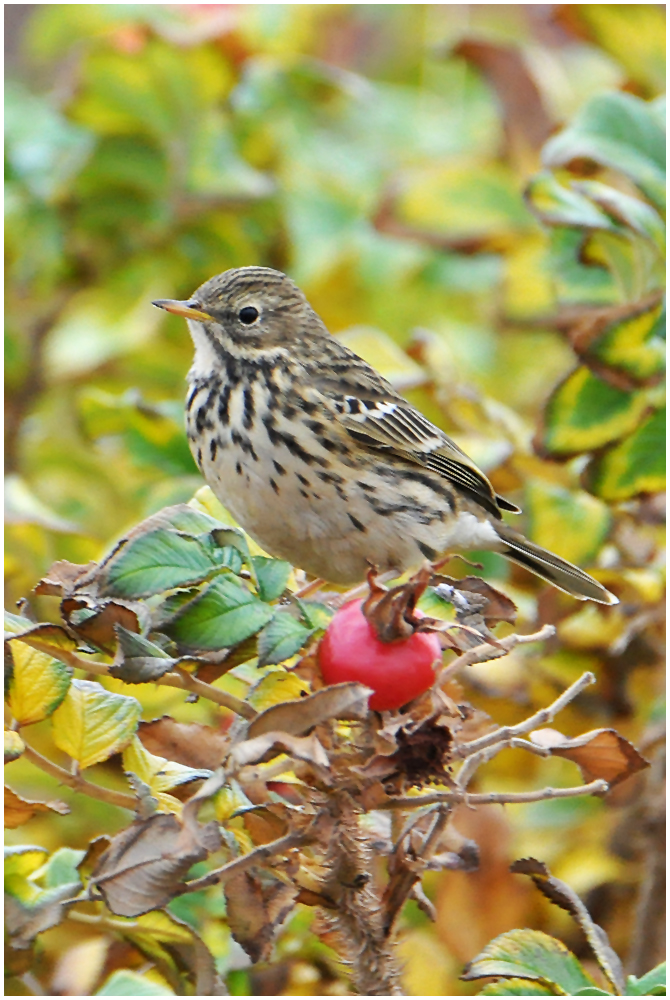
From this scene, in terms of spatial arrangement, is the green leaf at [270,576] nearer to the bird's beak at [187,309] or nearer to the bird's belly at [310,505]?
the bird's belly at [310,505]

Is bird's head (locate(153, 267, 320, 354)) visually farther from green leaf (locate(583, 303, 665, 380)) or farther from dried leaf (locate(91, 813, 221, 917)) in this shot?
dried leaf (locate(91, 813, 221, 917))

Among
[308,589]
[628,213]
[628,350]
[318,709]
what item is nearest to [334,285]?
[628,213]

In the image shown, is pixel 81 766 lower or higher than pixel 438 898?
lower

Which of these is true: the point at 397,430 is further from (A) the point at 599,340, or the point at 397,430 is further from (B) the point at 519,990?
(B) the point at 519,990

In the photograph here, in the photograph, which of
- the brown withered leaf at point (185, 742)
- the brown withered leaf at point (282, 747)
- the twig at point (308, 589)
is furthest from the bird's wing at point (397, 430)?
the brown withered leaf at point (282, 747)

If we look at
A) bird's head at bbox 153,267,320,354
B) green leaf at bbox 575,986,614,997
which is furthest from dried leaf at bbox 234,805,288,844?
bird's head at bbox 153,267,320,354

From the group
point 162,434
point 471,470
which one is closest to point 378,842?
point 471,470

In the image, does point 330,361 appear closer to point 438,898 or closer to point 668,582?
point 668,582
